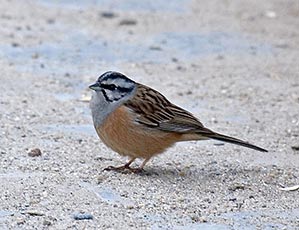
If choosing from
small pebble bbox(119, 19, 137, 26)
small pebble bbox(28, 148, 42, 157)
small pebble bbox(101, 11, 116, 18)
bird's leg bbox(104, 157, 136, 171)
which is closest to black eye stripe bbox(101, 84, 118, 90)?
bird's leg bbox(104, 157, 136, 171)

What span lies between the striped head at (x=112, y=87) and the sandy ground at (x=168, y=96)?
556 mm

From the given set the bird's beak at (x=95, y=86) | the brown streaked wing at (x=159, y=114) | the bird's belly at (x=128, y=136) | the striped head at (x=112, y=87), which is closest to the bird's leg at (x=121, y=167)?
the bird's belly at (x=128, y=136)

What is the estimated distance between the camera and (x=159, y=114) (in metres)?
7.68

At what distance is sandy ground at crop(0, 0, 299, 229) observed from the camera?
21.9 ft

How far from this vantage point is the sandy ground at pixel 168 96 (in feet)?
21.9

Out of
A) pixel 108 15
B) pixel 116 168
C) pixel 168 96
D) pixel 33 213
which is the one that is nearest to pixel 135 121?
pixel 116 168

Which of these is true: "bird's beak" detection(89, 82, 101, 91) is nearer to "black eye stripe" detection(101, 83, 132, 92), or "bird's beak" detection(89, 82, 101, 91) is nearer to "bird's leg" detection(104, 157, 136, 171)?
"black eye stripe" detection(101, 83, 132, 92)

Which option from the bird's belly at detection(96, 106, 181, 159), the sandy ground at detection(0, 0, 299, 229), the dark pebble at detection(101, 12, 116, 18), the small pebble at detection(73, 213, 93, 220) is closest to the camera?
the small pebble at detection(73, 213, 93, 220)

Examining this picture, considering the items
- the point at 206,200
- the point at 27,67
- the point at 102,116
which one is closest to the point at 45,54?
the point at 27,67

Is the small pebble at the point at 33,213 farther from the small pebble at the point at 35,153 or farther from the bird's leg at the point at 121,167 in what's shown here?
the small pebble at the point at 35,153

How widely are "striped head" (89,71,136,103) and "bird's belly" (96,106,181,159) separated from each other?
10cm

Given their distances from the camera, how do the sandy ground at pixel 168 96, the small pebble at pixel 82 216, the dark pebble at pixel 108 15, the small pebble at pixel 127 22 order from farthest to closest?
the dark pebble at pixel 108 15 → the small pebble at pixel 127 22 → the sandy ground at pixel 168 96 → the small pebble at pixel 82 216

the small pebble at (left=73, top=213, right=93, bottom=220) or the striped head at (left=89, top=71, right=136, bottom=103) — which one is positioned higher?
the striped head at (left=89, top=71, right=136, bottom=103)

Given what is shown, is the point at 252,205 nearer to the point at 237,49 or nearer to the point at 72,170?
the point at 72,170
